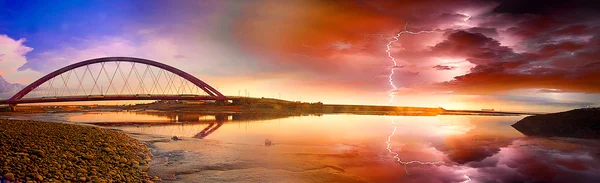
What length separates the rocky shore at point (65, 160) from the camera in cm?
809

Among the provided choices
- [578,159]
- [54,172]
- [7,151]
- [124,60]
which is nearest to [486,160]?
[578,159]

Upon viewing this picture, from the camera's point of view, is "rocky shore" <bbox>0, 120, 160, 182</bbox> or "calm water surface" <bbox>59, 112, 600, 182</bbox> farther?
"calm water surface" <bbox>59, 112, 600, 182</bbox>

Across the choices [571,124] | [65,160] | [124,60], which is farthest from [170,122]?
[124,60]

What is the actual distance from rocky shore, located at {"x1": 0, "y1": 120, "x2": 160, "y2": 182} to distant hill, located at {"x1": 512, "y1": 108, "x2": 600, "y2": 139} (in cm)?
2855

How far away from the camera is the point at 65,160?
955 centimetres

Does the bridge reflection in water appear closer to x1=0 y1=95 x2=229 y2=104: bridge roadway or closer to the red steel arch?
x1=0 y1=95 x2=229 y2=104: bridge roadway

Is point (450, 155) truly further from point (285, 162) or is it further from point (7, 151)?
point (7, 151)

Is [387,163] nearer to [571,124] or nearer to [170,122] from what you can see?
[571,124]

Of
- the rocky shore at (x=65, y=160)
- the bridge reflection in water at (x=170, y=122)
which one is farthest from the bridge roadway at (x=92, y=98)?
the rocky shore at (x=65, y=160)

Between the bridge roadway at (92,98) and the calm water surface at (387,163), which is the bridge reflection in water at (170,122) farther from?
the bridge roadway at (92,98)

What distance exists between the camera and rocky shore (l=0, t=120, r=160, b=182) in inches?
318

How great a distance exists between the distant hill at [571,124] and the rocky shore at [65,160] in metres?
28.5

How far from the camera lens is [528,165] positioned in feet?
42.0

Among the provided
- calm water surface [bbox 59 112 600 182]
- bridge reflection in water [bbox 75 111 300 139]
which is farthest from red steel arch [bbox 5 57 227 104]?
calm water surface [bbox 59 112 600 182]
